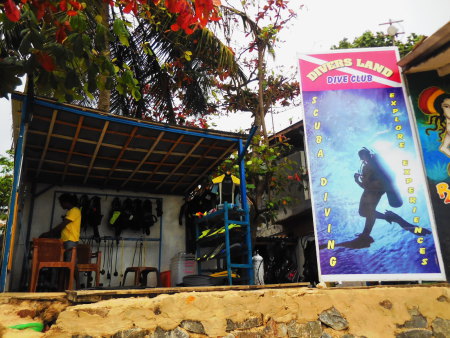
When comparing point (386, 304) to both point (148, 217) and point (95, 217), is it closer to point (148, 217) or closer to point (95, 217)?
point (148, 217)

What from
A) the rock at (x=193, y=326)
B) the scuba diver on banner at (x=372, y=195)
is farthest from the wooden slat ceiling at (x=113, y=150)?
the rock at (x=193, y=326)

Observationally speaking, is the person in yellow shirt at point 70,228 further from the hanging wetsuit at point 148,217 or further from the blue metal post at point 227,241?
the blue metal post at point 227,241

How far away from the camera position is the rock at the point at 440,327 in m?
4.14

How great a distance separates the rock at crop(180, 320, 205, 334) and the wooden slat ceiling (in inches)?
118

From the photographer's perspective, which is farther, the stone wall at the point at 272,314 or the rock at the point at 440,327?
the rock at the point at 440,327

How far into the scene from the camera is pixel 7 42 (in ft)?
24.1

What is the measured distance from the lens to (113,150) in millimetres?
6281

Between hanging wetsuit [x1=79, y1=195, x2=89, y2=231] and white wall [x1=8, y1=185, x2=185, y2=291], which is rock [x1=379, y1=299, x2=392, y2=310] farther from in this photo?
hanging wetsuit [x1=79, y1=195, x2=89, y2=231]

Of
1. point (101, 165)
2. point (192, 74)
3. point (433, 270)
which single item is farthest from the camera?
point (192, 74)

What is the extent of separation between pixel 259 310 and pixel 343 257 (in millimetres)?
1688

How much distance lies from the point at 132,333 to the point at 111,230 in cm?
451

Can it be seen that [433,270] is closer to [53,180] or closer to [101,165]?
[101,165]

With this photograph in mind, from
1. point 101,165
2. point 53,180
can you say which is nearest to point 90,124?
point 101,165

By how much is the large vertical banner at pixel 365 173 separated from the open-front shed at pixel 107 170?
1.37 metres
